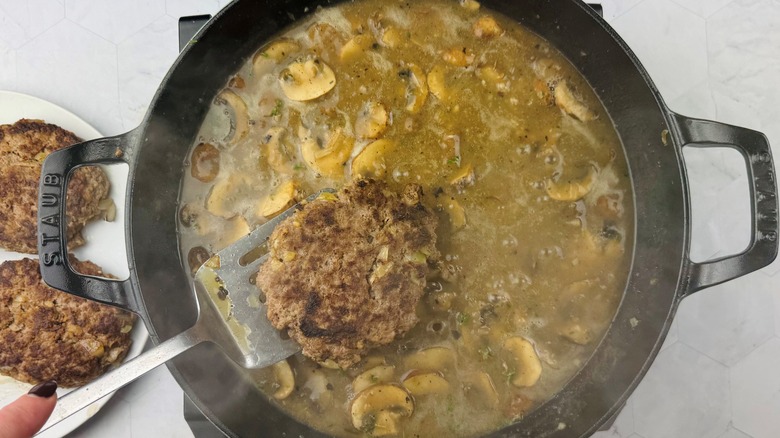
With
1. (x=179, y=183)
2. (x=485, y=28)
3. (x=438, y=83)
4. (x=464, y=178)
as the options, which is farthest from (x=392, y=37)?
(x=179, y=183)

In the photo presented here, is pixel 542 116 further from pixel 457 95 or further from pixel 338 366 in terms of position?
pixel 338 366

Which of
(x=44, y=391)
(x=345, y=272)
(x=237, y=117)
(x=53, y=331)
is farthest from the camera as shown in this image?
(x=53, y=331)

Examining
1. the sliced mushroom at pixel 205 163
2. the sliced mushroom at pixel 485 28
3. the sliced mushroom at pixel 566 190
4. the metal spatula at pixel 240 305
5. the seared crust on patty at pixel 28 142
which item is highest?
the sliced mushroom at pixel 485 28

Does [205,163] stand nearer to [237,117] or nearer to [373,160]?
[237,117]

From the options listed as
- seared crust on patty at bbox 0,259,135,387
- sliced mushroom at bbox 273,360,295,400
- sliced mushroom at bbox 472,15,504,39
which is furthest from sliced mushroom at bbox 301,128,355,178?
seared crust on patty at bbox 0,259,135,387

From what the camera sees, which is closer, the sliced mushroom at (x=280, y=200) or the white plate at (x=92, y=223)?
the sliced mushroom at (x=280, y=200)

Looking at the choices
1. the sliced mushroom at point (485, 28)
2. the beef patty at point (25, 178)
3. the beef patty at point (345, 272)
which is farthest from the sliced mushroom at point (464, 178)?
the beef patty at point (25, 178)

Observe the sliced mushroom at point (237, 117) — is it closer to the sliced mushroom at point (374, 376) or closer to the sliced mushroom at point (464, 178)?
the sliced mushroom at point (464, 178)

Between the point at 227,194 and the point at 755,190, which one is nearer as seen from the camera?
the point at 755,190
